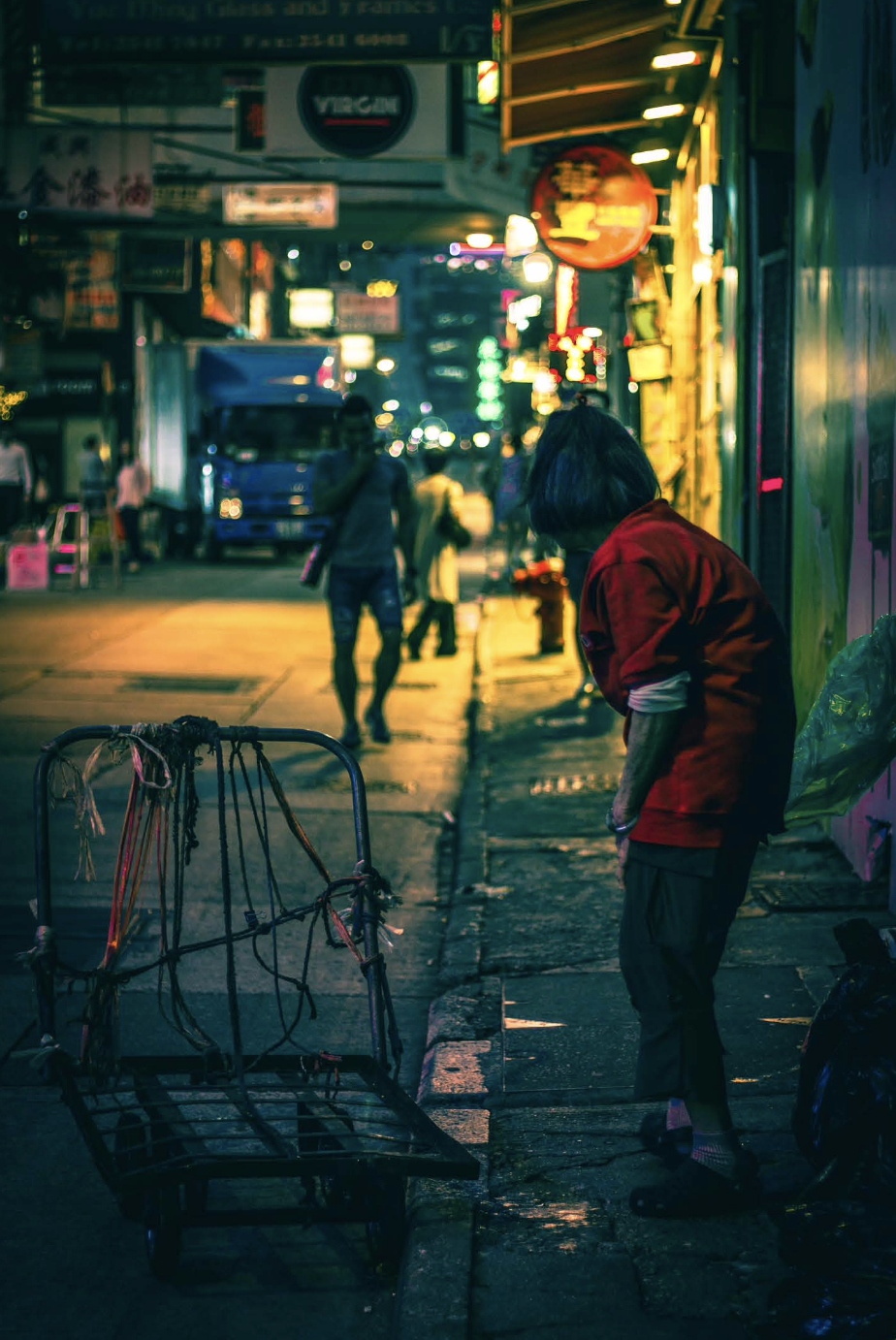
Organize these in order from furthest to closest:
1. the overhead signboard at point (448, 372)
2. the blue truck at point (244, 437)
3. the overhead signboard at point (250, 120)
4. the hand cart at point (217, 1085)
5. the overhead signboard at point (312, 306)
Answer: the overhead signboard at point (448, 372) < the overhead signboard at point (312, 306) < the blue truck at point (244, 437) < the overhead signboard at point (250, 120) < the hand cart at point (217, 1085)

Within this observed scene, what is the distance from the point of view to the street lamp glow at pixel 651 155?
48.4ft

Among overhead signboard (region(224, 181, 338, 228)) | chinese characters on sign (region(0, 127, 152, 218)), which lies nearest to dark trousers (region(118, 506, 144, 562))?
overhead signboard (region(224, 181, 338, 228))

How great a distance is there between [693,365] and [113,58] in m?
5.59

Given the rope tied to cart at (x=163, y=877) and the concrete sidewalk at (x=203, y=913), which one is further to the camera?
the rope tied to cart at (x=163, y=877)

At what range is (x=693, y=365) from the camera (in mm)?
14227

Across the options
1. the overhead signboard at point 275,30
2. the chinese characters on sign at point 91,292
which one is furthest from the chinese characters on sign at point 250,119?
the chinese characters on sign at point 91,292

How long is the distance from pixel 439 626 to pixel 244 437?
48.8 ft

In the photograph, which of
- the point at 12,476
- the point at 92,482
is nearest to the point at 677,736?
the point at 12,476

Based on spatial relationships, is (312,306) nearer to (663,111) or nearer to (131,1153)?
(663,111)

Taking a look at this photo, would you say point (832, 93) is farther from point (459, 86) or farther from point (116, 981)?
point (459, 86)

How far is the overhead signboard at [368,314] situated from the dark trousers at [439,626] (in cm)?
2542

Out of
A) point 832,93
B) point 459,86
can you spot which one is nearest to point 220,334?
point 459,86

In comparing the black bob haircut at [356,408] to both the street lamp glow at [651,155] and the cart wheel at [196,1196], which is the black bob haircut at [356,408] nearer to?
the street lamp glow at [651,155]

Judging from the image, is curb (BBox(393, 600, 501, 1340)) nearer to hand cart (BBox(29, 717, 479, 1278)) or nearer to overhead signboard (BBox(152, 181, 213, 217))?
hand cart (BBox(29, 717, 479, 1278))
